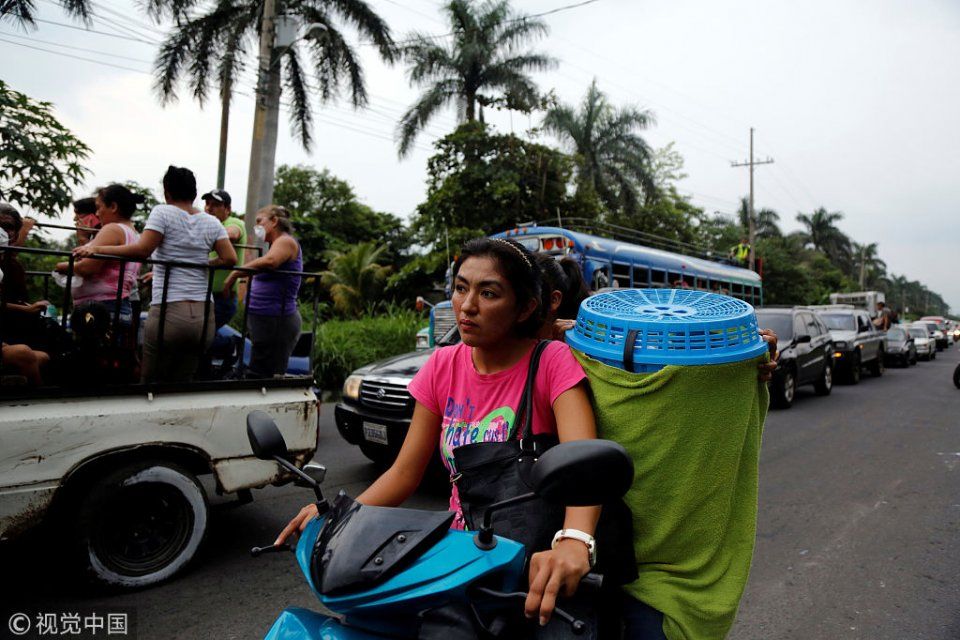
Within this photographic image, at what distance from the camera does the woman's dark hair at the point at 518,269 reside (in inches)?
68.1

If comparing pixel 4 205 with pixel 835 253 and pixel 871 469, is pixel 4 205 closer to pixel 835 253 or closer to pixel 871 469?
pixel 871 469

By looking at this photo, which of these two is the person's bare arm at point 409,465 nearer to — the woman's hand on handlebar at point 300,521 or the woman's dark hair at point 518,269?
the woman's hand on handlebar at point 300,521

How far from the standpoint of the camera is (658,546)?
4.77 feet

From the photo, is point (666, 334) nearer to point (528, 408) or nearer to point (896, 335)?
point (528, 408)

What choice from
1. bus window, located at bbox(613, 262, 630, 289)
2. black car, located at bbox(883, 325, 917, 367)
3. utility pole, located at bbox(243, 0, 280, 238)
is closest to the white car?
black car, located at bbox(883, 325, 917, 367)

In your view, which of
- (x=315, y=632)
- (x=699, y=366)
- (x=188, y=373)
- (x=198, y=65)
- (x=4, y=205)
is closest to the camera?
(x=315, y=632)

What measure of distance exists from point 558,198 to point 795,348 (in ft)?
39.8

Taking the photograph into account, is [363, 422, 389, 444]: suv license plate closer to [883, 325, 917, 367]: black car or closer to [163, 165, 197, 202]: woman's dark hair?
[163, 165, 197, 202]: woman's dark hair

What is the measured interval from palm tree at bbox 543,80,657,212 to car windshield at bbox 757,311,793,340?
679 inches

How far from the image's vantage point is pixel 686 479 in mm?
1412

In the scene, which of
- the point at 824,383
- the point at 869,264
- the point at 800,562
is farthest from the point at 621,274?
the point at 869,264

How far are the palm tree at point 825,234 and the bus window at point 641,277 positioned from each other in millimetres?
56329

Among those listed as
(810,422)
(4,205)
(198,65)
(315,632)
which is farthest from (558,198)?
(315,632)

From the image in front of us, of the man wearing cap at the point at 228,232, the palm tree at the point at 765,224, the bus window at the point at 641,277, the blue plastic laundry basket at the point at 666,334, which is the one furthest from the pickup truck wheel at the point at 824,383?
the palm tree at the point at 765,224
